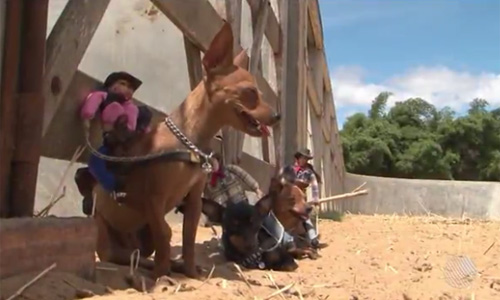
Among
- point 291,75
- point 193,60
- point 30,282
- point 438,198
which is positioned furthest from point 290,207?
point 438,198

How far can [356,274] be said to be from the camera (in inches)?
187

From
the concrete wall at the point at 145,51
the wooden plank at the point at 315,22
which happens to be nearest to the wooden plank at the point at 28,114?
the concrete wall at the point at 145,51

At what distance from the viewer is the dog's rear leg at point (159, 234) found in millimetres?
3434

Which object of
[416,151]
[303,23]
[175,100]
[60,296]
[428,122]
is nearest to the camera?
[60,296]

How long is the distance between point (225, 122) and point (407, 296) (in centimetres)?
128

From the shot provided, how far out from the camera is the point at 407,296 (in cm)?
395

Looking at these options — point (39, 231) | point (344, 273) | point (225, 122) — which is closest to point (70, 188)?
point (344, 273)

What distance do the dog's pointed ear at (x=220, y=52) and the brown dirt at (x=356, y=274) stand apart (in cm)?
98

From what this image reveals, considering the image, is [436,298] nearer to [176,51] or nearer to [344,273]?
[344,273]

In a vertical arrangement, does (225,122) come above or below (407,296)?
above

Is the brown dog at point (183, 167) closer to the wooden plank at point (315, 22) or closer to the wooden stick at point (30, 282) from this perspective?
the wooden stick at point (30, 282)

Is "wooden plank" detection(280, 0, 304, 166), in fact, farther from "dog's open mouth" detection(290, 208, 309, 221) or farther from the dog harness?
the dog harness

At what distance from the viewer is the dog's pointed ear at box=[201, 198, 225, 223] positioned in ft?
14.6

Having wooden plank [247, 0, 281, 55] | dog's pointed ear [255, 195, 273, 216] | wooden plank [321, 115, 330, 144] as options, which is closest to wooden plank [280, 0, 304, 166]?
wooden plank [247, 0, 281, 55]
